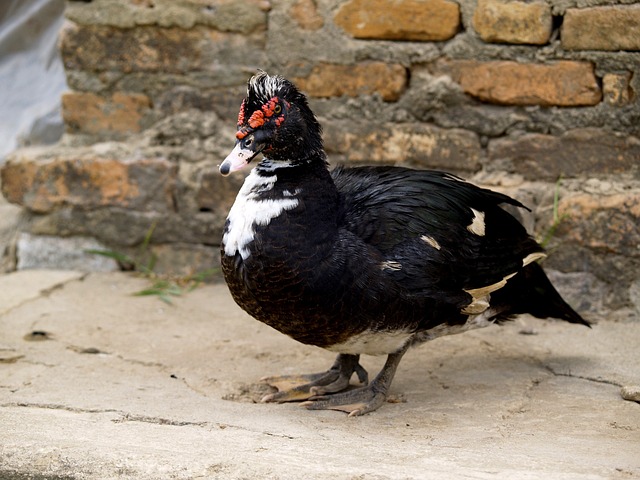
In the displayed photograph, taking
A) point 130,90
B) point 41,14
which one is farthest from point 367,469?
point 41,14

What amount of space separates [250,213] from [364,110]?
4.14 feet

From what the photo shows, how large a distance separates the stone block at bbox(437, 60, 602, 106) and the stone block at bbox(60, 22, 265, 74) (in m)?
0.92

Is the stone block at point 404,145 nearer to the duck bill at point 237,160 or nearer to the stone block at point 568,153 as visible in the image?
the stone block at point 568,153

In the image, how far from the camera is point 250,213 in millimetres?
2771

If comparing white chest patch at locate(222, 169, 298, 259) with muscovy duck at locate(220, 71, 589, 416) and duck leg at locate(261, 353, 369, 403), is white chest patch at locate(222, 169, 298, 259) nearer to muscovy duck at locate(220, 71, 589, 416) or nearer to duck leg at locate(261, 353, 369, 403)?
muscovy duck at locate(220, 71, 589, 416)

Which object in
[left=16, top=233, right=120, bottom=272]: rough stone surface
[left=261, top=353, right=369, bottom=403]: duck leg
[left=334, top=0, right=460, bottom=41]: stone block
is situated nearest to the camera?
[left=261, top=353, right=369, bottom=403]: duck leg

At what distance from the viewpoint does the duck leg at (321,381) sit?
304cm

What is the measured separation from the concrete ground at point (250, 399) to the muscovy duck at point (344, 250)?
0.82 feet

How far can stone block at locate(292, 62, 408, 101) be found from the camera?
12.4 feet

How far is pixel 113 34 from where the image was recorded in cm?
406

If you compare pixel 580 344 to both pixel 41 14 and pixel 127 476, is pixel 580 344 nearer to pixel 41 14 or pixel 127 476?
pixel 127 476

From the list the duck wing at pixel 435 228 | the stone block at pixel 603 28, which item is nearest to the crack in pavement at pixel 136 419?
the duck wing at pixel 435 228

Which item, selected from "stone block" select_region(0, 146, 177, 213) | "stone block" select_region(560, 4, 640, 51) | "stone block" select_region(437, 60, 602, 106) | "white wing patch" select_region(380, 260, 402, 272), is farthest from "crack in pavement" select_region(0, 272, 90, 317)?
"stone block" select_region(560, 4, 640, 51)

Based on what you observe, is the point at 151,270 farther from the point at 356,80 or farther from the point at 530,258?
the point at 530,258
